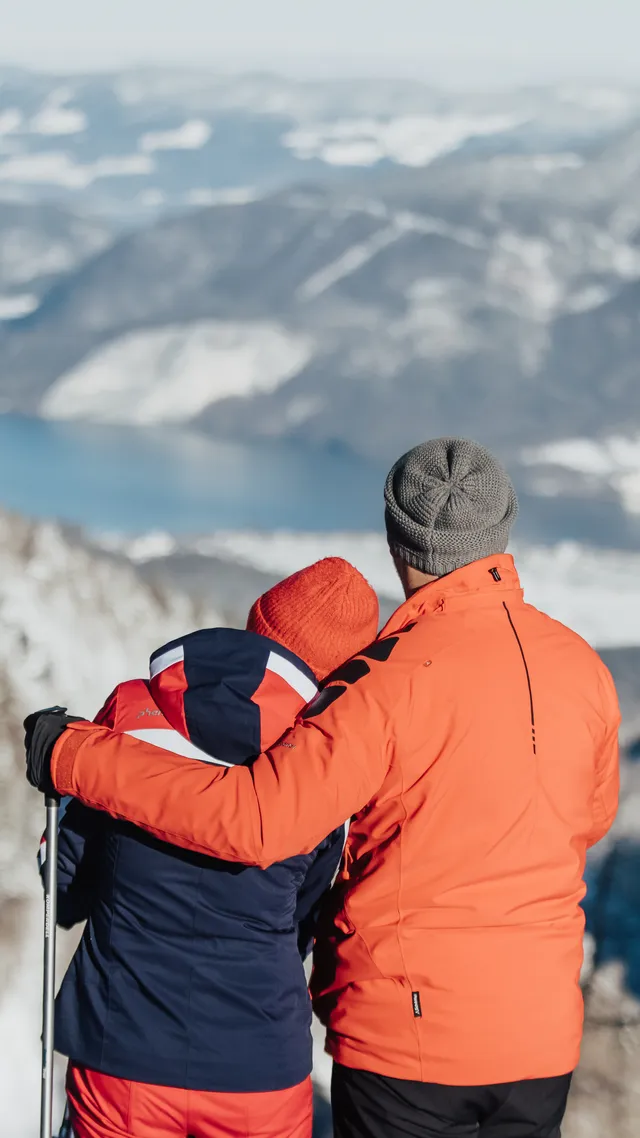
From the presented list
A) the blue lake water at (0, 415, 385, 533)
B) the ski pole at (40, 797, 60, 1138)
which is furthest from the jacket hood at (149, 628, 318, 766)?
the blue lake water at (0, 415, 385, 533)

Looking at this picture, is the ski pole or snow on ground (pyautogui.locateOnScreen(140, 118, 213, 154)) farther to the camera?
snow on ground (pyautogui.locateOnScreen(140, 118, 213, 154))

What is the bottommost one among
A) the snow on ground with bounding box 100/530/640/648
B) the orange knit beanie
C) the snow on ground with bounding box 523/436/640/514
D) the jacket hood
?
the jacket hood

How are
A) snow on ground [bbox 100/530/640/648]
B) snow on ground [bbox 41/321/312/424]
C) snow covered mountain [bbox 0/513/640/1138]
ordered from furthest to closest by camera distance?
snow on ground [bbox 41/321/312/424]
snow on ground [bbox 100/530/640/648]
snow covered mountain [bbox 0/513/640/1138]

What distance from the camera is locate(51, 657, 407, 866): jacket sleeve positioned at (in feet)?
3.90

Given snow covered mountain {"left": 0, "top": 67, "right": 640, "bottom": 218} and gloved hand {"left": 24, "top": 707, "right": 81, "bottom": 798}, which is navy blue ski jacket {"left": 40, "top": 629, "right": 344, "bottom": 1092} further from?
snow covered mountain {"left": 0, "top": 67, "right": 640, "bottom": 218}

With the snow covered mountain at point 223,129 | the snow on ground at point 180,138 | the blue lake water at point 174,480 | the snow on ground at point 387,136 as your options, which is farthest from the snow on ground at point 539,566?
the snow on ground at point 180,138

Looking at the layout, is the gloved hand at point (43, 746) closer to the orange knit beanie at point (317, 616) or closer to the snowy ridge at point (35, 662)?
the orange knit beanie at point (317, 616)

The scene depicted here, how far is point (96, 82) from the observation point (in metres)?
22.2

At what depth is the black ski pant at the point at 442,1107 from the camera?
52.0 inches

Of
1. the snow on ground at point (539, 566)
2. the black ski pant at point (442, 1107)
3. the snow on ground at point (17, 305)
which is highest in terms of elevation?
the snow on ground at point (17, 305)

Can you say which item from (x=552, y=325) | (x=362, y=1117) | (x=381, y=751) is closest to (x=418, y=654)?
(x=381, y=751)

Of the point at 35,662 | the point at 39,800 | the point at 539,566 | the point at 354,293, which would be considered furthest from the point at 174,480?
the point at 39,800

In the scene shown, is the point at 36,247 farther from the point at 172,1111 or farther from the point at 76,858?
the point at 172,1111

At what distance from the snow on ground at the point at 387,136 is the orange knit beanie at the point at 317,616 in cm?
2054
